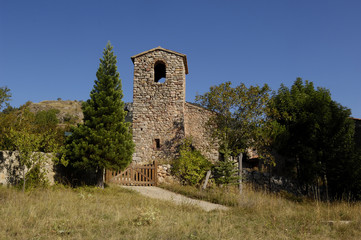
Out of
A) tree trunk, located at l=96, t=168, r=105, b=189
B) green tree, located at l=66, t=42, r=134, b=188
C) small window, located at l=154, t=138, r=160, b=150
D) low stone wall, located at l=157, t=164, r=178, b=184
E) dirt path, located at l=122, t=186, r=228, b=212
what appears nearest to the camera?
dirt path, located at l=122, t=186, r=228, b=212

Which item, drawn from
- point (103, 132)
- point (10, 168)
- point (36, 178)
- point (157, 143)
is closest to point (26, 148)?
point (10, 168)

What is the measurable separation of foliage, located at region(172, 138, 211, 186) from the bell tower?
5.07 ft

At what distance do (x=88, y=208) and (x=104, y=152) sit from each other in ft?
15.5

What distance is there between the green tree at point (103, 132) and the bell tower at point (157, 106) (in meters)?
4.63

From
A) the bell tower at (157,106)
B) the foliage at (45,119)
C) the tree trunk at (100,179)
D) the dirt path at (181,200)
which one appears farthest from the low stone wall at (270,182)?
the foliage at (45,119)

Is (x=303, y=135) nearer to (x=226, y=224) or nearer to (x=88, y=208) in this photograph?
(x=226, y=224)

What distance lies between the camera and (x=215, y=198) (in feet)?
36.9

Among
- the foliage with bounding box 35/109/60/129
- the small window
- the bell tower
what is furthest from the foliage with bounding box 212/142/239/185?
the foliage with bounding box 35/109/60/129

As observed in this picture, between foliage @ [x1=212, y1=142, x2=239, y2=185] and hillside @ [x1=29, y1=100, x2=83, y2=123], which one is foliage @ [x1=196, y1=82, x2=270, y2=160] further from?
hillside @ [x1=29, y1=100, x2=83, y2=123]

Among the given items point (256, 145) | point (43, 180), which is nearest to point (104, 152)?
point (43, 180)

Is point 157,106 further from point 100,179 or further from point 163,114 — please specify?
point 100,179

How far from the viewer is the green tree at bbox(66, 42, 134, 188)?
12.0 meters

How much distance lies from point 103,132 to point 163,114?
6.47 meters

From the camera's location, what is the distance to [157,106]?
18.3m
